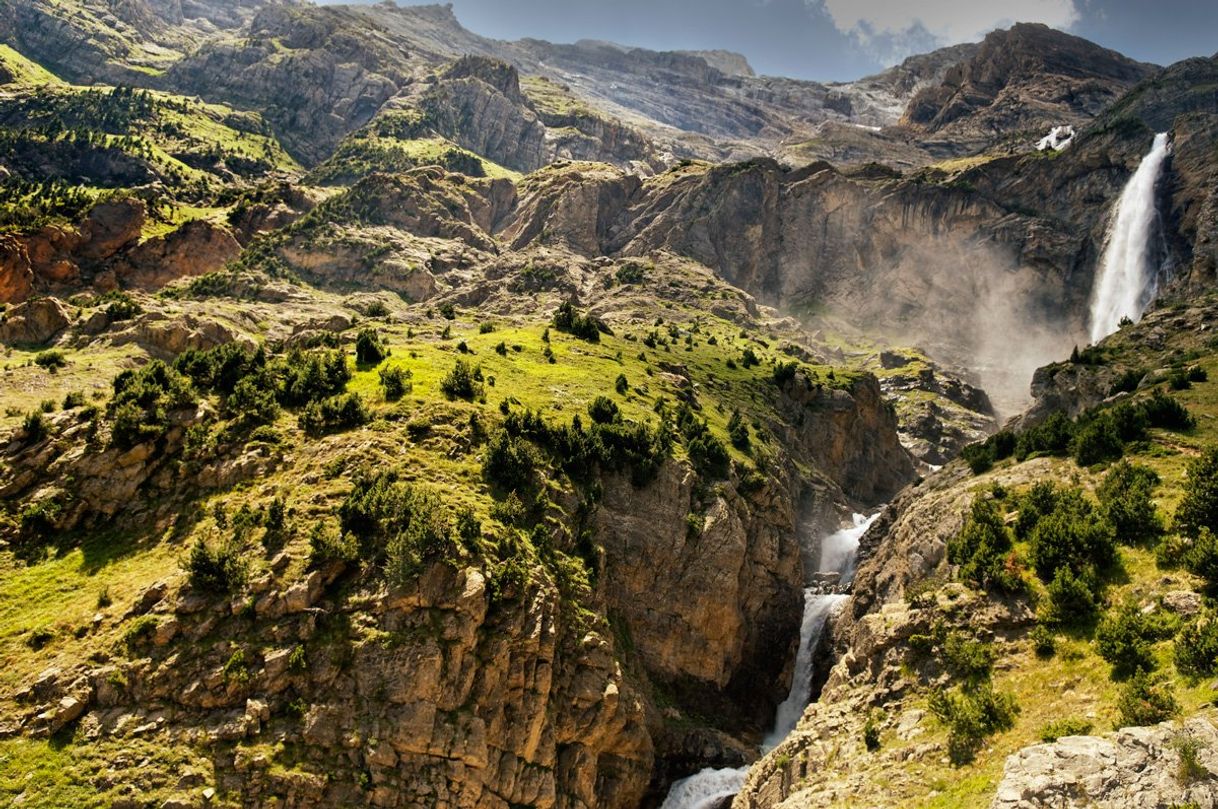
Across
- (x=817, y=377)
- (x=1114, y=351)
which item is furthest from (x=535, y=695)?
(x=817, y=377)

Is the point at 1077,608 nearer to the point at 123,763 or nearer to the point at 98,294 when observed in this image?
the point at 123,763

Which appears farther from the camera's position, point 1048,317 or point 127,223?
point 1048,317

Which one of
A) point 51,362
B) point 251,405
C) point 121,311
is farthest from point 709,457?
point 121,311

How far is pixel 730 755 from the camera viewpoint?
50.2m

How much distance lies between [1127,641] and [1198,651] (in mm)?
3340

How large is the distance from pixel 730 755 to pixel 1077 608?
27.4 metres

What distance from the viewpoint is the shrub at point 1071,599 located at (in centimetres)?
3198

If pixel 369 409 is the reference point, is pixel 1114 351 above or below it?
above

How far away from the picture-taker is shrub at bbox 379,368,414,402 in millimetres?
54688

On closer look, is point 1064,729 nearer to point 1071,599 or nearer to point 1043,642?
point 1043,642

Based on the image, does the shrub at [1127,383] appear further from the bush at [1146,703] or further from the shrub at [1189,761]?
the shrub at [1189,761]

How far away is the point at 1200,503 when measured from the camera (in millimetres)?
32219

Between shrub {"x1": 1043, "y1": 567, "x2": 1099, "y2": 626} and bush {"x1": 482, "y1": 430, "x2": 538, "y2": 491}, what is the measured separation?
3286 cm

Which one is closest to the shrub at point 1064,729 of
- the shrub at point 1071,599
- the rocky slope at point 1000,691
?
the rocky slope at point 1000,691
